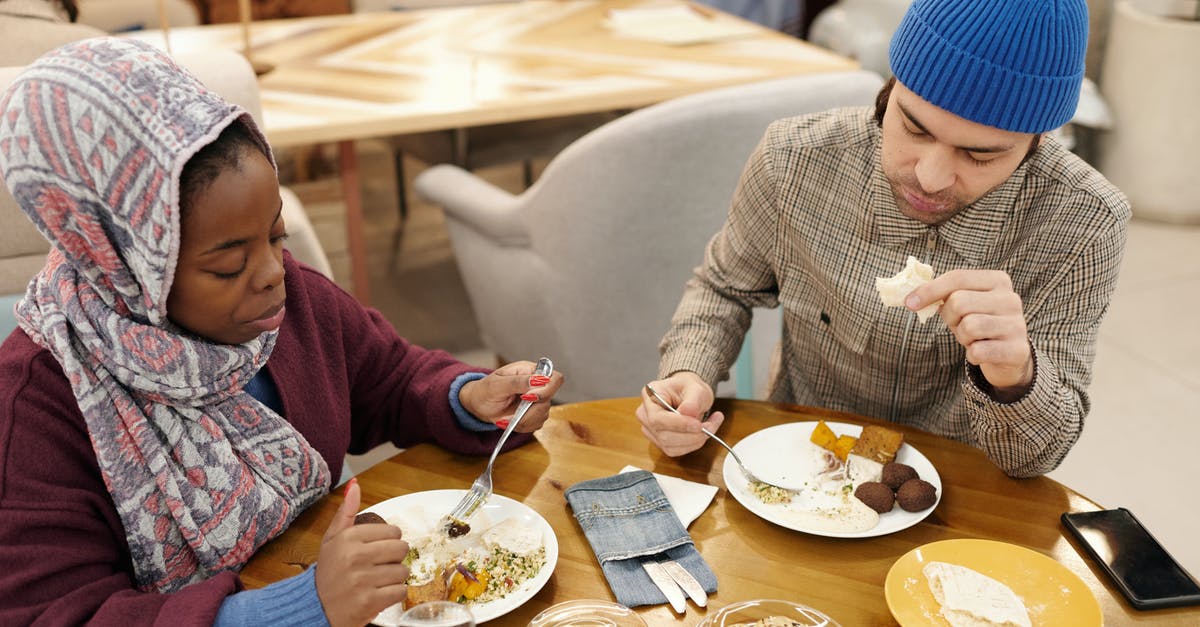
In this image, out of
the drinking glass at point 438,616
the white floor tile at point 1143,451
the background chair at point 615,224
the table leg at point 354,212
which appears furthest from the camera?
the table leg at point 354,212

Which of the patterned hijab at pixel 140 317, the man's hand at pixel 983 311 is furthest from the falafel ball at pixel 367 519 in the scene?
the man's hand at pixel 983 311

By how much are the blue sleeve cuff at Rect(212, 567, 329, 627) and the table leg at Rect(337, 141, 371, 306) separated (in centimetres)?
211

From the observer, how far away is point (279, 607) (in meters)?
1.07

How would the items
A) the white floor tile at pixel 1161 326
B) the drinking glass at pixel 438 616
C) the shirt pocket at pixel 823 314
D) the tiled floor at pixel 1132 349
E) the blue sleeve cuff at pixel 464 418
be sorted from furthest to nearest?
the white floor tile at pixel 1161 326
the tiled floor at pixel 1132 349
the shirt pocket at pixel 823 314
the blue sleeve cuff at pixel 464 418
the drinking glass at pixel 438 616

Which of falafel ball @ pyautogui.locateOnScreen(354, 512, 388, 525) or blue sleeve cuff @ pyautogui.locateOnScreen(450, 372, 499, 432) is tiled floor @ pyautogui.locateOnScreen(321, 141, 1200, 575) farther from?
falafel ball @ pyautogui.locateOnScreen(354, 512, 388, 525)

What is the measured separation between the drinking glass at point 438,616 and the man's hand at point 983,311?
2.12 feet

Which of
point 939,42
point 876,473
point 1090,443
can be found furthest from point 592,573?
point 1090,443

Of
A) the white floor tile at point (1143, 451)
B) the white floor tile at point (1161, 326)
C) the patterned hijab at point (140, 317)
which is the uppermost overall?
the patterned hijab at point (140, 317)

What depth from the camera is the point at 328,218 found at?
4.45 m

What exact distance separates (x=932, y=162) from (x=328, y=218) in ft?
11.3

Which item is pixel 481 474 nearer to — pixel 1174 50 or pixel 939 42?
pixel 939 42

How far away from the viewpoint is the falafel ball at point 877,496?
1329 millimetres

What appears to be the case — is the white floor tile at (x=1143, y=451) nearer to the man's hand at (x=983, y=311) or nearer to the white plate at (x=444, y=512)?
the man's hand at (x=983, y=311)

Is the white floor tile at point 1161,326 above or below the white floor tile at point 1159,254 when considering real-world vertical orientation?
below
